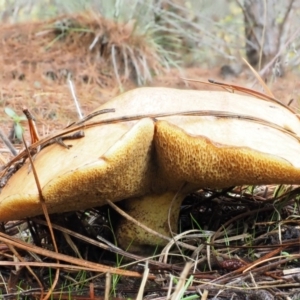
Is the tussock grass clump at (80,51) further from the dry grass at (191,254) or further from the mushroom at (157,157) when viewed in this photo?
the mushroom at (157,157)

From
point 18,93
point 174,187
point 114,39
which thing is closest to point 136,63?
point 114,39

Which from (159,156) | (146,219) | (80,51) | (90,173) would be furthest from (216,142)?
(80,51)

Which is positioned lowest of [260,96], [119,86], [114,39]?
[119,86]

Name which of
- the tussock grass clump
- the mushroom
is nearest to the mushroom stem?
the mushroom

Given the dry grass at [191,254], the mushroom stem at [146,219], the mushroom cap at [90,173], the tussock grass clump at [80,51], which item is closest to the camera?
the mushroom cap at [90,173]

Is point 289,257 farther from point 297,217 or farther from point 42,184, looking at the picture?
point 42,184

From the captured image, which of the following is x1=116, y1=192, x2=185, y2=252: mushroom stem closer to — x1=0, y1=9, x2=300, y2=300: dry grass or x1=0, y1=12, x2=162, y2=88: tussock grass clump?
x1=0, y1=9, x2=300, y2=300: dry grass

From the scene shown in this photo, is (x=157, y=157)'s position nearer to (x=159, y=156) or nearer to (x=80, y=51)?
(x=159, y=156)

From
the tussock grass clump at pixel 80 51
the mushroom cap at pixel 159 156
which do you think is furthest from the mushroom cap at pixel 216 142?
the tussock grass clump at pixel 80 51
